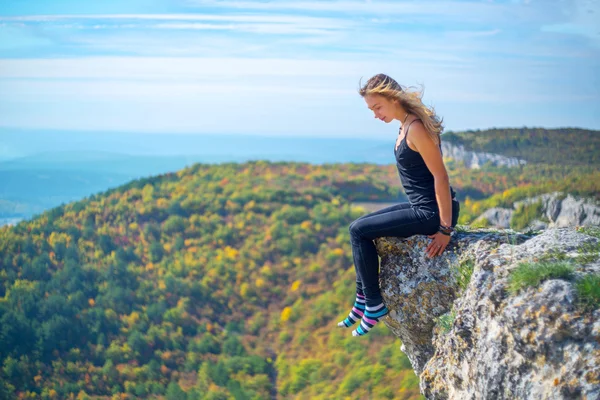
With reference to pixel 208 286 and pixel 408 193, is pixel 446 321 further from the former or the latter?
pixel 208 286

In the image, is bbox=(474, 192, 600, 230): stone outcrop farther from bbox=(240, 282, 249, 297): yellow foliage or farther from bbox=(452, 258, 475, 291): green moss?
bbox=(240, 282, 249, 297): yellow foliage

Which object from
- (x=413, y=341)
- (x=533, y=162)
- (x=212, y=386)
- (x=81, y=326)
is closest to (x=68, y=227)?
(x=81, y=326)

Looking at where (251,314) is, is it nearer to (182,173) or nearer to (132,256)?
(132,256)

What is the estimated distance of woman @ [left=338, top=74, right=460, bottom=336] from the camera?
6.39 m

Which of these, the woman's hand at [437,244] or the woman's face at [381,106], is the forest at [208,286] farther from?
the woman's face at [381,106]

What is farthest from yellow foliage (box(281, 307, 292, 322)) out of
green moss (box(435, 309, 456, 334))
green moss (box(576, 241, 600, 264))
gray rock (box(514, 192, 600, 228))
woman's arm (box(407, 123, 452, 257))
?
green moss (box(576, 241, 600, 264))

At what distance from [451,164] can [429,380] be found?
41.4 metres

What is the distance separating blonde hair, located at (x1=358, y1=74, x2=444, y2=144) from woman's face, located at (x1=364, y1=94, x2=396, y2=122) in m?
0.05

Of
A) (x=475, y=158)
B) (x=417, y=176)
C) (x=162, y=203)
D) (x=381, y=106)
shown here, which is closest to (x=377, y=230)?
(x=417, y=176)

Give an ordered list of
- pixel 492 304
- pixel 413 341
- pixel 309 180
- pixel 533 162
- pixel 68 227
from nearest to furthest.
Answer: pixel 492 304 < pixel 413 341 < pixel 533 162 < pixel 68 227 < pixel 309 180

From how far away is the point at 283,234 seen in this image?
4903cm

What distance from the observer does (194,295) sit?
150 feet

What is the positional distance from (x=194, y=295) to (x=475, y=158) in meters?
24.1

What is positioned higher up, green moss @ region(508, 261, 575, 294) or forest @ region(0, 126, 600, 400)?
green moss @ region(508, 261, 575, 294)
